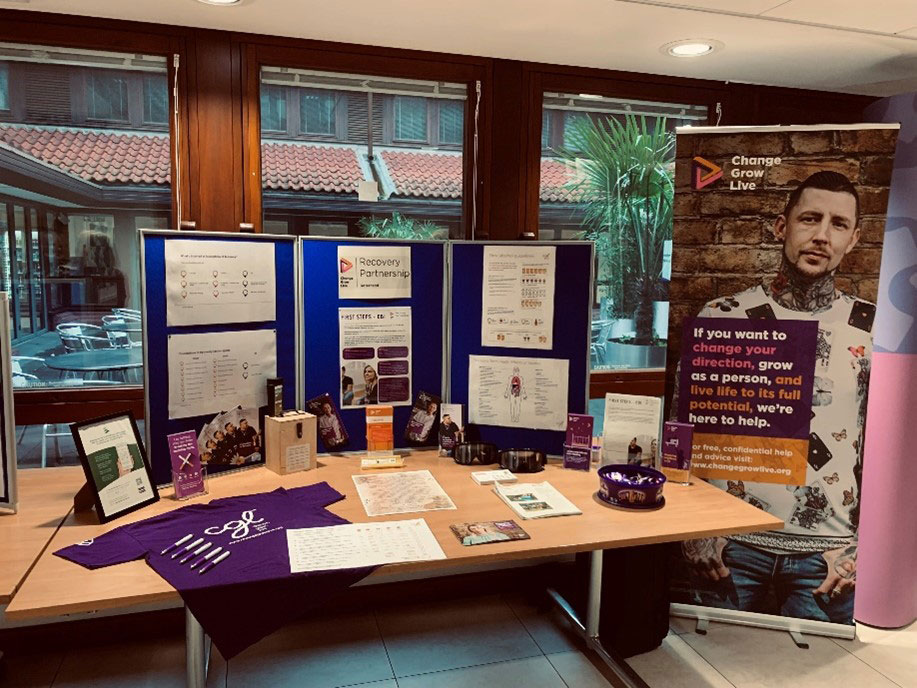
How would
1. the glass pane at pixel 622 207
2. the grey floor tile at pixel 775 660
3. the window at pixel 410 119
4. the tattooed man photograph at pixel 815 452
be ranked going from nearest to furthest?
the grey floor tile at pixel 775 660, the tattooed man photograph at pixel 815 452, the window at pixel 410 119, the glass pane at pixel 622 207

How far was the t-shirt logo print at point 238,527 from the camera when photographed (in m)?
1.85

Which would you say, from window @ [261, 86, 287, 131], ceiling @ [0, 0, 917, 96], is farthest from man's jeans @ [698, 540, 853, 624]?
window @ [261, 86, 287, 131]

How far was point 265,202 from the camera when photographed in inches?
111

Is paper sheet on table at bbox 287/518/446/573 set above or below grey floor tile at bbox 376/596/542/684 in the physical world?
above

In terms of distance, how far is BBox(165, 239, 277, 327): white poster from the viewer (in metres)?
2.20

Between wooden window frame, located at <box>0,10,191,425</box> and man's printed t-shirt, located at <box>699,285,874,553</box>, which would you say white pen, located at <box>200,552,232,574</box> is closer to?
wooden window frame, located at <box>0,10,191,425</box>

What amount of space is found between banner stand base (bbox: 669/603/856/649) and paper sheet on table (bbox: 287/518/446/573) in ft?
5.21

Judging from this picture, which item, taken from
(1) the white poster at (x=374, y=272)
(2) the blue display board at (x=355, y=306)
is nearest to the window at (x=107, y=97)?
(2) the blue display board at (x=355, y=306)

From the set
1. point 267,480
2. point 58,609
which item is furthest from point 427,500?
point 58,609

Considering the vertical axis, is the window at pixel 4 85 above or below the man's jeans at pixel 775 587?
above

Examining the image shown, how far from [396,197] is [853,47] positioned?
1.96 meters

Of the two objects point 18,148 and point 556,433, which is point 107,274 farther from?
point 556,433

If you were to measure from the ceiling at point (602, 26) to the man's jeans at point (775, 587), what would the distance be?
2.04 meters

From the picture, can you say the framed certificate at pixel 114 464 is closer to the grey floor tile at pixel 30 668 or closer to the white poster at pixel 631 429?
the grey floor tile at pixel 30 668
